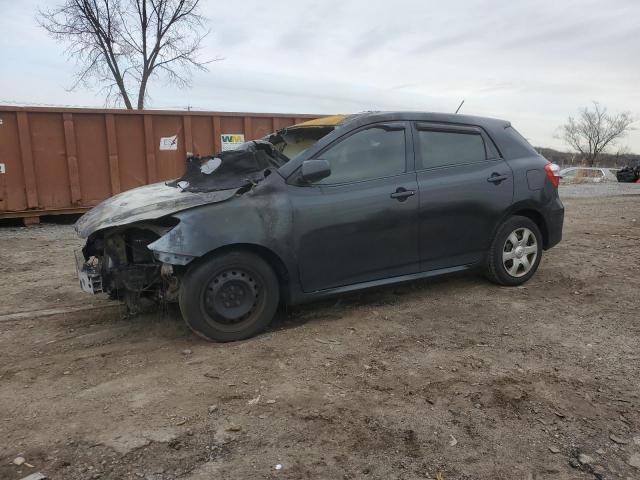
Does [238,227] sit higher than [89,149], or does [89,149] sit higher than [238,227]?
[89,149]

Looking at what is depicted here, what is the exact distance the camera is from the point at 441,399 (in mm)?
2953

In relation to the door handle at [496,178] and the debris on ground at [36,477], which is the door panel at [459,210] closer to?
the door handle at [496,178]

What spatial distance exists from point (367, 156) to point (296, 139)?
0.85 m

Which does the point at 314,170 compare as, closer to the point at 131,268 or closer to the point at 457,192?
the point at 457,192

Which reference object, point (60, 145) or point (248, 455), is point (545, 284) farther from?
point (60, 145)

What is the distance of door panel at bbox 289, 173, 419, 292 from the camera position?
392 centimetres

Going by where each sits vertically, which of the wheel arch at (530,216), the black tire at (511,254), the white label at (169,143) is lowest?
the black tire at (511,254)

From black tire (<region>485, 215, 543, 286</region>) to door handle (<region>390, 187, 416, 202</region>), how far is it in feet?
3.62

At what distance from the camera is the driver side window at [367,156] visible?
13.4 ft

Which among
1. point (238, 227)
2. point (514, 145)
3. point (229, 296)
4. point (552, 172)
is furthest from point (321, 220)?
point (552, 172)

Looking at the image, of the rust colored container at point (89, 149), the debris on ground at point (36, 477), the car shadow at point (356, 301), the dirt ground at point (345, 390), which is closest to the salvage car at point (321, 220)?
the car shadow at point (356, 301)

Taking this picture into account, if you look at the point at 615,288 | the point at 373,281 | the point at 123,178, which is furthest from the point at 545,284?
the point at 123,178

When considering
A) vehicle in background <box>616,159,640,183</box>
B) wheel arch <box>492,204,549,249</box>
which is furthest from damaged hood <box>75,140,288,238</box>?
vehicle in background <box>616,159,640,183</box>

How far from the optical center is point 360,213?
4.06 meters
